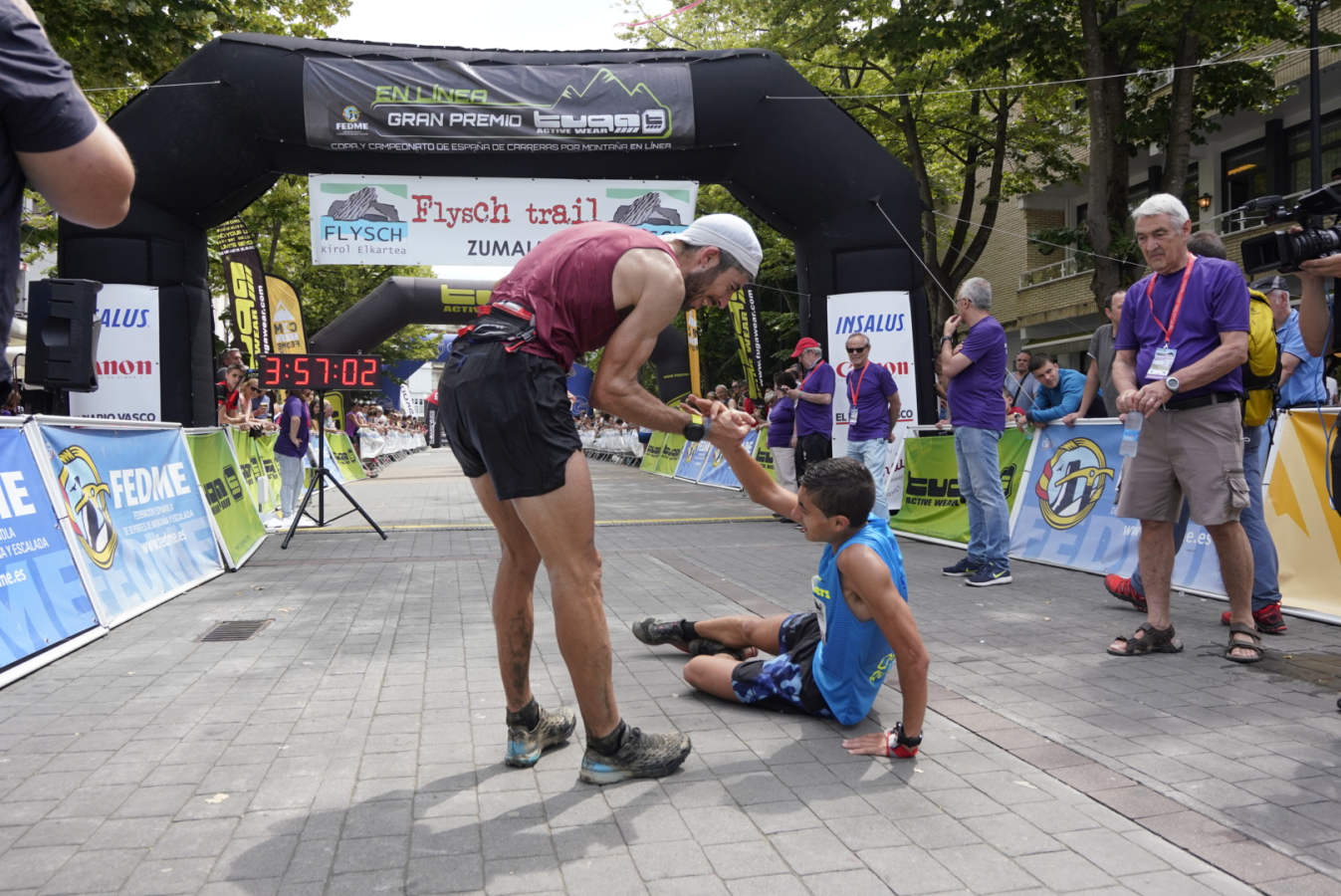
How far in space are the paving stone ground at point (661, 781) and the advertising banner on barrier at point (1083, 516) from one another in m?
1.01

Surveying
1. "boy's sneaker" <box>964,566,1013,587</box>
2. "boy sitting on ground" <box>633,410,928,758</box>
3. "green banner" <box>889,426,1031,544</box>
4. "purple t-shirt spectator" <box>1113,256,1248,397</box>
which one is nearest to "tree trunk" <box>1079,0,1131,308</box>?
"green banner" <box>889,426,1031,544</box>

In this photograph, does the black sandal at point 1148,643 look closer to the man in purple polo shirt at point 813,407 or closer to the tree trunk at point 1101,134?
the man in purple polo shirt at point 813,407

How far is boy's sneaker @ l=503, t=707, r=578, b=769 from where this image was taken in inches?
130

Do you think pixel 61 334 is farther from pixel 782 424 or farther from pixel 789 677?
pixel 782 424

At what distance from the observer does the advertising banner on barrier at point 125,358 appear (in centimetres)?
1109

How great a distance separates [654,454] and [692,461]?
→ 16.9ft

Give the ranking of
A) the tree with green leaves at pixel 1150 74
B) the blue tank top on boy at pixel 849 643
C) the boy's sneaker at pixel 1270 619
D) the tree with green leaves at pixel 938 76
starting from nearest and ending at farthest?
the blue tank top on boy at pixel 849 643
the boy's sneaker at pixel 1270 619
the tree with green leaves at pixel 1150 74
the tree with green leaves at pixel 938 76

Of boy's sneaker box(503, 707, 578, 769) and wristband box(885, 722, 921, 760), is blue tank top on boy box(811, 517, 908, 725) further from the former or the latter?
boy's sneaker box(503, 707, 578, 769)

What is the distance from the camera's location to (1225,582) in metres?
4.74

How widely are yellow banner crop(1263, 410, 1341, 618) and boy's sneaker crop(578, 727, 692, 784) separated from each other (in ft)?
14.6

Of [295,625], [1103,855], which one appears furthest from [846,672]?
[295,625]

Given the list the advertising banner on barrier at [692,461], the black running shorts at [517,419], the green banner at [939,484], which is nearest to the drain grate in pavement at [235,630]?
the black running shorts at [517,419]

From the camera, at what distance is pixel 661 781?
317cm

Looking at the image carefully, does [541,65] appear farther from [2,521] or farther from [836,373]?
[2,521]
